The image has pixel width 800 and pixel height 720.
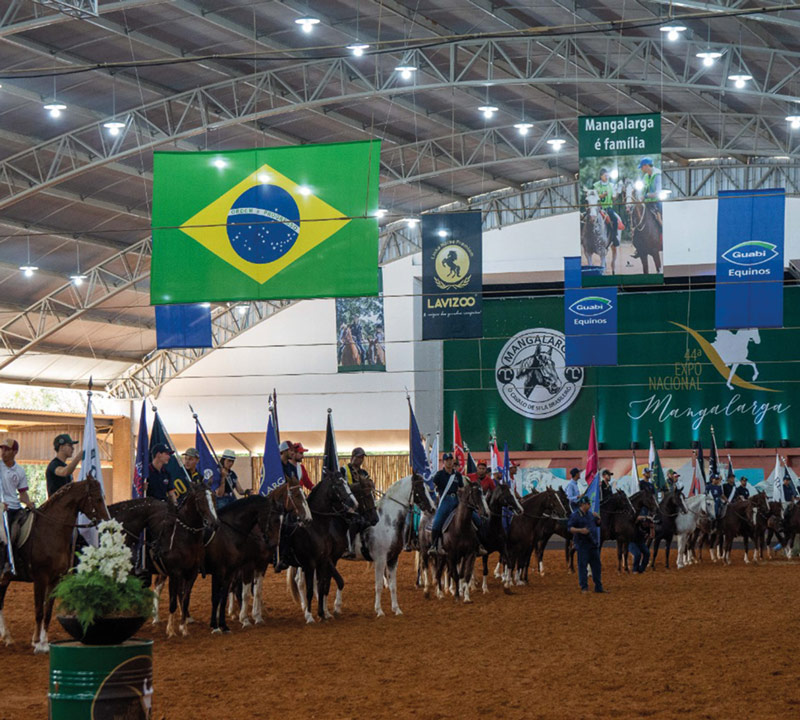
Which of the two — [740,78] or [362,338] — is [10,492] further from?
[362,338]

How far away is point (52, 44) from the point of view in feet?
70.6

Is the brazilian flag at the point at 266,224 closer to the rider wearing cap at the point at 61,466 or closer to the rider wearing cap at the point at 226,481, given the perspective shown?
the rider wearing cap at the point at 61,466

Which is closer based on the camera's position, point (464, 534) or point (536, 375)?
point (464, 534)

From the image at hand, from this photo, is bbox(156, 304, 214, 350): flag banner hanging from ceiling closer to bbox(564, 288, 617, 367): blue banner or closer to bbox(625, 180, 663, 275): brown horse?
bbox(564, 288, 617, 367): blue banner

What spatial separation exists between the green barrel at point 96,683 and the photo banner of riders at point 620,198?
1343cm

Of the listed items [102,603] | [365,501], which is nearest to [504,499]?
[365,501]

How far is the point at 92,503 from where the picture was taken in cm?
1046

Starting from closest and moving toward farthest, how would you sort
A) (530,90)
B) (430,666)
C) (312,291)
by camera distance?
(430,666) → (312,291) → (530,90)

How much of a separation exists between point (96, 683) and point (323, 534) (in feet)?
22.5

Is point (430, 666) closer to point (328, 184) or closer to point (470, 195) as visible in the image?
point (328, 184)

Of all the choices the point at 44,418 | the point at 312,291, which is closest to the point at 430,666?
the point at 312,291

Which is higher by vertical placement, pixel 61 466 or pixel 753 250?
pixel 753 250

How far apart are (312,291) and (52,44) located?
469 inches

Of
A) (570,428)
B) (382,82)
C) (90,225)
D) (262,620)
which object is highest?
(382,82)
